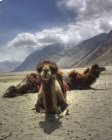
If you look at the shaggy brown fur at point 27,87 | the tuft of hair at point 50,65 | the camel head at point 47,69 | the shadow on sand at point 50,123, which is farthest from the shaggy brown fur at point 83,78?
the shadow on sand at point 50,123

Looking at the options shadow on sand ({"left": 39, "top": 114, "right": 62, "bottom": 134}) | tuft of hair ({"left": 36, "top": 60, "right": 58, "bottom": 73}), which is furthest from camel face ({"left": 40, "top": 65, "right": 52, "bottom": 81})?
shadow on sand ({"left": 39, "top": 114, "right": 62, "bottom": 134})

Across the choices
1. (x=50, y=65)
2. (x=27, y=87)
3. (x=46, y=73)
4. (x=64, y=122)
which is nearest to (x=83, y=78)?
(x=27, y=87)

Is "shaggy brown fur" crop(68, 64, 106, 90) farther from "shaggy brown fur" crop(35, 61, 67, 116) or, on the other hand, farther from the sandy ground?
"shaggy brown fur" crop(35, 61, 67, 116)

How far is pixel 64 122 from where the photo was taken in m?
10.3

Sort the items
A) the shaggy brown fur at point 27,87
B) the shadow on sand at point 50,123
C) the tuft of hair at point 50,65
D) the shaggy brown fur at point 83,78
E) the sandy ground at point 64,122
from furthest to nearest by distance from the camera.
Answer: the shaggy brown fur at point 83,78 → the shaggy brown fur at point 27,87 → the tuft of hair at point 50,65 → the shadow on sand at point 50,123 → the sandy ground at point 64,122

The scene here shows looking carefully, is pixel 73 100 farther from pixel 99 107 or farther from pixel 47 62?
pixel 47 62

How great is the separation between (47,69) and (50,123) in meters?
1.42

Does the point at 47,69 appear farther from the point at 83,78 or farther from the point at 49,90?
the point at 83,78

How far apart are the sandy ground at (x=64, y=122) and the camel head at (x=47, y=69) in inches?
48.7

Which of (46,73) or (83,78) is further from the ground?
(46,73)

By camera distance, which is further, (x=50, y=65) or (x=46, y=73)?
(x=50, y=65)

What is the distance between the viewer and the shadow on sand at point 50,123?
968 centimetres

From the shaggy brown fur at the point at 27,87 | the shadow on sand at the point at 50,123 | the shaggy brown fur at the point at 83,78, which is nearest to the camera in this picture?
the shadow on sand at the point at 50,123

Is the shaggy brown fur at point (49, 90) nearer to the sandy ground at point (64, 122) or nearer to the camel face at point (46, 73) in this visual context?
the camel face at point (46, 73)
